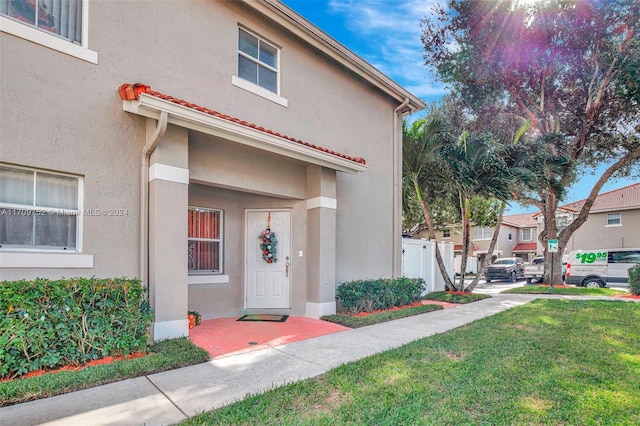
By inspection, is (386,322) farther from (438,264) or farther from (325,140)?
(438,264)

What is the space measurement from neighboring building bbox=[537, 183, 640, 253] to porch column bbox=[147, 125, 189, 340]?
28.8 metres

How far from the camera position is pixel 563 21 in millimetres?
13945

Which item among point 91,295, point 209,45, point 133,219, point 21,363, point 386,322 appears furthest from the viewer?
point 386,322

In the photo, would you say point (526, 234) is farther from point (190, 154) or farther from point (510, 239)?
point (190, 154)

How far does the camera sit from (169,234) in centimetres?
572

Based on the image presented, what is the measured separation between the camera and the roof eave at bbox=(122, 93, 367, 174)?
5.36 metres

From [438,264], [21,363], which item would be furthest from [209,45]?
[438,264]

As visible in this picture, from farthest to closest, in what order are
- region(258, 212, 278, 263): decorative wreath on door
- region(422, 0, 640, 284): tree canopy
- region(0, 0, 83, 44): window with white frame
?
region(422, 0, 640, 284): tree canopy → region(258, 212, 278, 263): decorative wreath on door → region(0, 0, 83, 44): window with white frame

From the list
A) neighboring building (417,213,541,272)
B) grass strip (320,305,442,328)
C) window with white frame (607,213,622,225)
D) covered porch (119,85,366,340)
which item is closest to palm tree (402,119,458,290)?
covered porch (119,85,366,340)

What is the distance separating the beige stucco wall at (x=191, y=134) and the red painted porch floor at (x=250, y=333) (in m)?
0.76

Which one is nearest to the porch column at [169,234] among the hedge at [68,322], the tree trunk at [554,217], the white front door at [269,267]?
the hedge at [68,322]

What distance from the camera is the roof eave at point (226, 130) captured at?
211 inches

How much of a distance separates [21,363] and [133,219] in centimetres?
232

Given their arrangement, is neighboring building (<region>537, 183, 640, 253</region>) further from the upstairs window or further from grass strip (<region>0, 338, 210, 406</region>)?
grass strip (<region>0, 338, 210, 406</region>)
